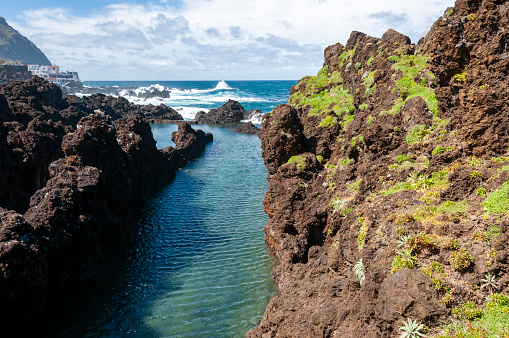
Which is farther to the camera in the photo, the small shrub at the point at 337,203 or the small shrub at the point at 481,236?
the small shrub at the point at 337,203

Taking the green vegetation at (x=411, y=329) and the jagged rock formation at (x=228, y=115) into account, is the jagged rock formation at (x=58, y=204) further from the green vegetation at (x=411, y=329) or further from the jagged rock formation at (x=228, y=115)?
the jagged rock formation at (x=228, y=115)

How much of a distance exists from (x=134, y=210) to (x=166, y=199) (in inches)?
158

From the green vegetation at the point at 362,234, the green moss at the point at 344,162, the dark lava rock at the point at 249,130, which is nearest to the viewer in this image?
the green vegetation at the point at 362,234

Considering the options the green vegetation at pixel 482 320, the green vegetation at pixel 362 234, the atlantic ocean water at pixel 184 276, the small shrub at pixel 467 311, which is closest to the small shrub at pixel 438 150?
the green vegetation at pixel 362 234

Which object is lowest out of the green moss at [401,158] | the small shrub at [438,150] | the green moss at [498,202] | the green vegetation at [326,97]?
the green moss at [498,202]

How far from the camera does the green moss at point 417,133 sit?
10.5m

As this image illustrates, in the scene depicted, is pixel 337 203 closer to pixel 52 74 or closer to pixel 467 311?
pixel 467 311

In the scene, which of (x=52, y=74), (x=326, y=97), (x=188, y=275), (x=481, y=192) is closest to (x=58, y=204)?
(x=188, y=275)

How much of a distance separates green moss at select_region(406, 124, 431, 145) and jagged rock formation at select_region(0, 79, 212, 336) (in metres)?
14.4

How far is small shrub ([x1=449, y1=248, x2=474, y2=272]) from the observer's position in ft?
19.8

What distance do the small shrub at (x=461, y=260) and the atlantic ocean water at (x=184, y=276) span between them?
911 cm

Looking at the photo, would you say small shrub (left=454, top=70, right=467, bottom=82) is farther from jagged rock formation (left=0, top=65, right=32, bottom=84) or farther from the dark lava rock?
jagged rock formation (left=0, top=65, right=32, bottom=84)

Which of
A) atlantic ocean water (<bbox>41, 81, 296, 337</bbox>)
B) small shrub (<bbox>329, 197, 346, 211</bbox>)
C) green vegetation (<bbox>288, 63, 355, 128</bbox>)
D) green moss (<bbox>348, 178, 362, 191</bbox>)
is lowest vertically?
atlantic ocean water (<bbox>41, 81, 296, 337</bbox>)

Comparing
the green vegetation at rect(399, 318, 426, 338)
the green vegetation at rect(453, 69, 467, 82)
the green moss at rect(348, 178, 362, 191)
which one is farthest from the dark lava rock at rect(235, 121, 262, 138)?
the green vegetation at rect(399, 318, 426, 338)
